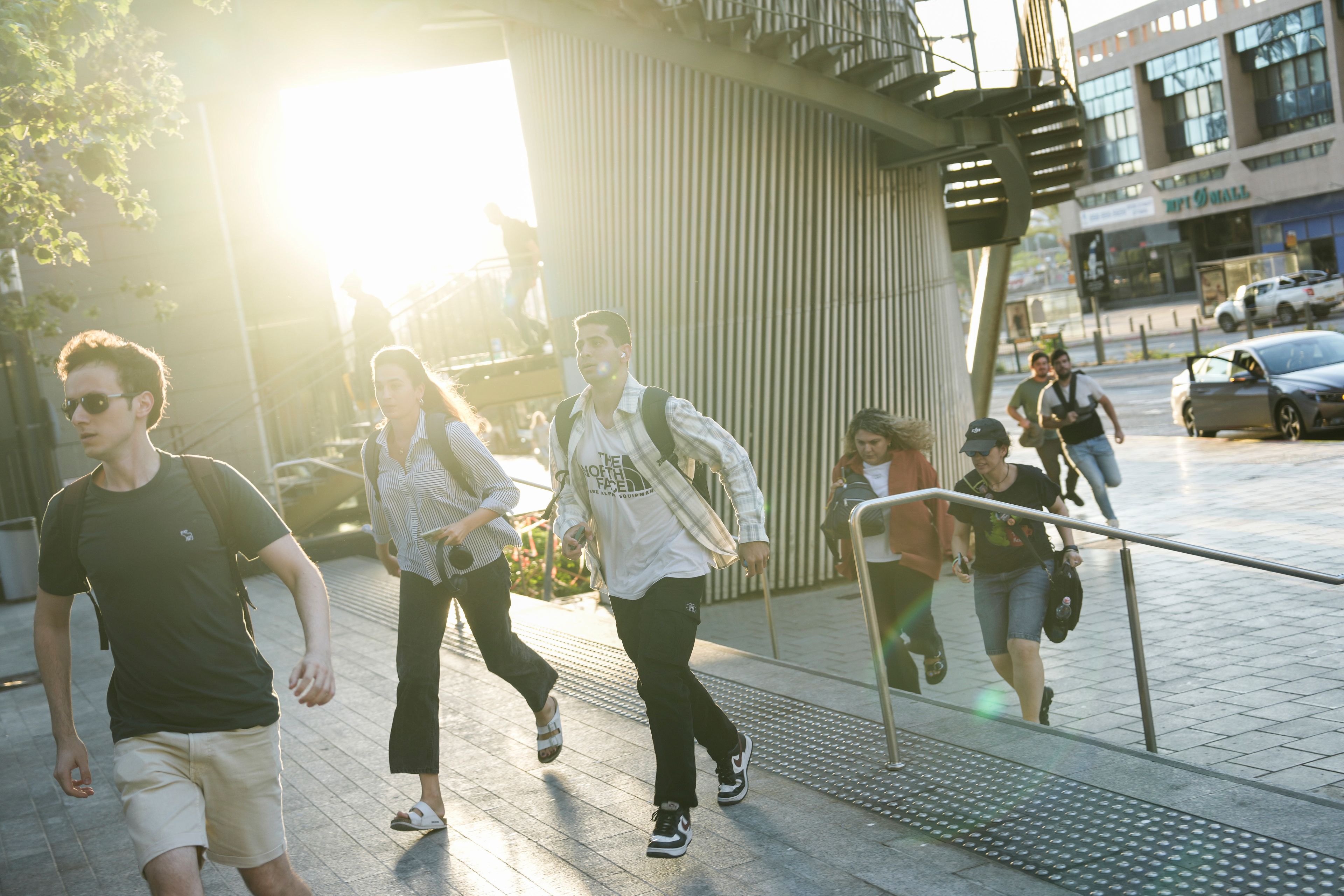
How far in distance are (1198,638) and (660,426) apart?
532 cm

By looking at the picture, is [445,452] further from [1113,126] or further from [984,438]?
[1113,126]

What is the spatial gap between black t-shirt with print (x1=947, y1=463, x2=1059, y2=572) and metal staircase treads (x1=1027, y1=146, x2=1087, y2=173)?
8.75 metres

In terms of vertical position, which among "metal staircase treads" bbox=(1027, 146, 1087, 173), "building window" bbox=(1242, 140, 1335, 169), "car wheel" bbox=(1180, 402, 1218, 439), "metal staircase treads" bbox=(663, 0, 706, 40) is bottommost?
"car wheel" bbox=(1180, 402, 1218, 439)

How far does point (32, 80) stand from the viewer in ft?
27.3

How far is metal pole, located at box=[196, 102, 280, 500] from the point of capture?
17469 mm

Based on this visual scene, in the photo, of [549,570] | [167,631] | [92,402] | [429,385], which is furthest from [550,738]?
[549,570]

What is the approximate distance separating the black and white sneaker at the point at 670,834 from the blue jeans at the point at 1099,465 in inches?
350

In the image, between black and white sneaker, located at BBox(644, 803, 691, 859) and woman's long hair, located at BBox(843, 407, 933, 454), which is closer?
black and white sneaker, located at BBox(644, 803, 691, 859)

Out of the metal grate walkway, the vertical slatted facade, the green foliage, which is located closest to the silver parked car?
the vertical slatted facade

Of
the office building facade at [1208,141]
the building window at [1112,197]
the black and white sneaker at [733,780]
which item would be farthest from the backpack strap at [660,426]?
the building window at [1112,197]

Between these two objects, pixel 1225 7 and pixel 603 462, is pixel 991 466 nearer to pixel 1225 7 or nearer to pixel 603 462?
pixel 603 462

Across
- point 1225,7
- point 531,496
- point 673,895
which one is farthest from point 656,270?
point 1225,7

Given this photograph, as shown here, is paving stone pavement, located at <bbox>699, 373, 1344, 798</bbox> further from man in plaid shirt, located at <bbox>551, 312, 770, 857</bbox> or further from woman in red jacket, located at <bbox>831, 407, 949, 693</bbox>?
man in plaid shirt, located at <bbox>551, 312, 770, 857</bbox>

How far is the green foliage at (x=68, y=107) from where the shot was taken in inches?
332
